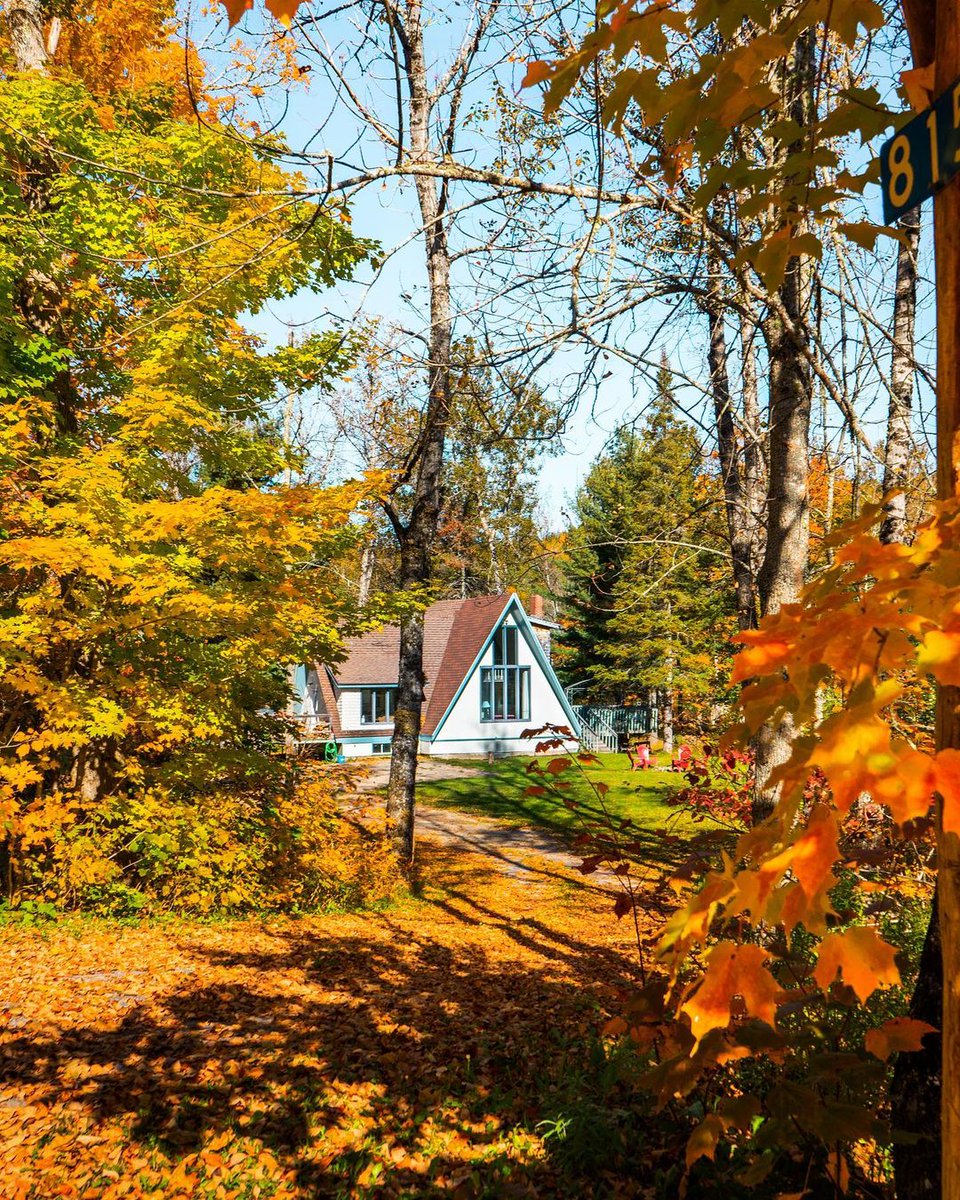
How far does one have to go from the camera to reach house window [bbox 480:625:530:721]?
28.9m

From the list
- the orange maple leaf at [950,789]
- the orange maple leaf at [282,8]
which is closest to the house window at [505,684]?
the orange maple leaf at [282,8]

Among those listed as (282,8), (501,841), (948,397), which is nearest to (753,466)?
(948,397)

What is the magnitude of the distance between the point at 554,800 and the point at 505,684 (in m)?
13.9

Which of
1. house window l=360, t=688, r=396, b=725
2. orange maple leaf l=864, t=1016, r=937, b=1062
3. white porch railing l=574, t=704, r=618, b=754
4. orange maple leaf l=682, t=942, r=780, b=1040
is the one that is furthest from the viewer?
white porch railing l=574, t=704, r=618, b=754

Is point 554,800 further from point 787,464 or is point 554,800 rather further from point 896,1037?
point 896,1037

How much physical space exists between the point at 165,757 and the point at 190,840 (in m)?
1.18

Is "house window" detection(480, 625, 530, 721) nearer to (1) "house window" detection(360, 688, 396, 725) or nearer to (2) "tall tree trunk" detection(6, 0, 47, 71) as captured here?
(1) "house window" detection(360, 688, 396, 725)

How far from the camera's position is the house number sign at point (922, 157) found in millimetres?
1501

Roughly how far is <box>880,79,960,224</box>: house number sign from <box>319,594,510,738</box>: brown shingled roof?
26.1m

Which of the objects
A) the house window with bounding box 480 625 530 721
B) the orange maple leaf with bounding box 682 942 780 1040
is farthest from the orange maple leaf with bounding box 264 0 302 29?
the house window with bounding box 480 625 530 721

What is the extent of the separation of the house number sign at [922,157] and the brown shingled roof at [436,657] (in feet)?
85.6

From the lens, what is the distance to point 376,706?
29375mm

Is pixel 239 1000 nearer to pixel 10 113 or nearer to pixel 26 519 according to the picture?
pixel 26 519

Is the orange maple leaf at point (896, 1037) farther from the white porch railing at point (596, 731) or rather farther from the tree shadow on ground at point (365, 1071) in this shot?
the white porch railing at point (596, 731)
